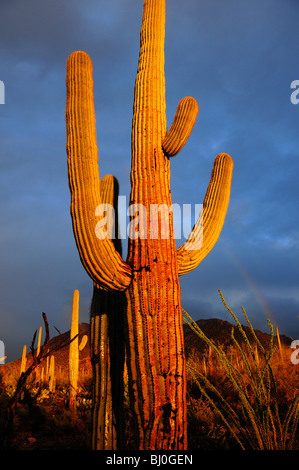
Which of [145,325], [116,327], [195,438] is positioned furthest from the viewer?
[195,438]

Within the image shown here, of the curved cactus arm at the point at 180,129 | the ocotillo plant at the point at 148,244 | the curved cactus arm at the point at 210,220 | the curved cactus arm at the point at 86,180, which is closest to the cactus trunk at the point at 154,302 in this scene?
the ocotillo plant at the point at 148,244

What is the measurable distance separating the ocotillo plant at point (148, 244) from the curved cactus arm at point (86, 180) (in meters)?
0.01

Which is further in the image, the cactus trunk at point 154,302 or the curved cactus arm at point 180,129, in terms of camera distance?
the curved cactus arm at point 180,129

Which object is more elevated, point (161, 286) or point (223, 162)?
point (223, 162)

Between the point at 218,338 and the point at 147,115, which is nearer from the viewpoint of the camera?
the point at 147,115

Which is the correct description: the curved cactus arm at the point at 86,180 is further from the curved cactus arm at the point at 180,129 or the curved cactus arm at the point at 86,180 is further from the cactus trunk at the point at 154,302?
the curved cactus arm at the point at 180,129

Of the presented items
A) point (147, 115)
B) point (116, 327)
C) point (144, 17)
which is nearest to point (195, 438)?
point (116, 327)

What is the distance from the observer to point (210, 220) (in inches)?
196

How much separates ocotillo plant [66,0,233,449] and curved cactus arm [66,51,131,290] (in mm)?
11

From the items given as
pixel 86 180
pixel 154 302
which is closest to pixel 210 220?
pixel 154 302

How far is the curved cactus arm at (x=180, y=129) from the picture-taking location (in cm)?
425

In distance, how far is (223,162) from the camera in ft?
17.8

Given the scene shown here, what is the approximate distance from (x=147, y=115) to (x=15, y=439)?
6.20 meters
